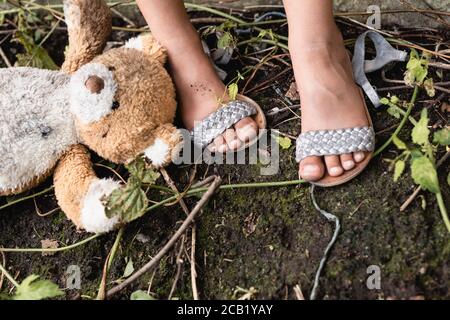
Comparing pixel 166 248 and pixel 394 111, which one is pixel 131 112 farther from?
pixel 394 111

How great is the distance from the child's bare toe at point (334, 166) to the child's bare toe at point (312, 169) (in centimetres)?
1

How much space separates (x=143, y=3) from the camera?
1.38 meters

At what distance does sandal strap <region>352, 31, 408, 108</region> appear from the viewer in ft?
4.51

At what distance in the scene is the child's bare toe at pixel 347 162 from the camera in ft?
4.08

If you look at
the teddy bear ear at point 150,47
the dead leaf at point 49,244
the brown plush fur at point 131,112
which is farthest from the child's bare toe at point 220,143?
the dead leaf at point 49,244

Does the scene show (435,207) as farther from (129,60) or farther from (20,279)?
(20,279)

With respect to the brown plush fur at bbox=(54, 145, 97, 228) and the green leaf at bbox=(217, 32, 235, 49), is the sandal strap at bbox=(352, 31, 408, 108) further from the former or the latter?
the brown plush fur at bbox=(54, 145, 97, 228)

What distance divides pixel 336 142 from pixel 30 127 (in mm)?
707

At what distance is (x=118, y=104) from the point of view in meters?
1.28

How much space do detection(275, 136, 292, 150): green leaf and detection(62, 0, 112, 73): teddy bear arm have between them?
508 millimetres

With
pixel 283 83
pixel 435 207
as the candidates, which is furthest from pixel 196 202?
pixel 435 207

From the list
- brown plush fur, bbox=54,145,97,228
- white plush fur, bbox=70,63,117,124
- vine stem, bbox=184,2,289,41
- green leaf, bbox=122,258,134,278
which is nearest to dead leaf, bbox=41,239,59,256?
brown plush fur, bbox=54,145,97,228

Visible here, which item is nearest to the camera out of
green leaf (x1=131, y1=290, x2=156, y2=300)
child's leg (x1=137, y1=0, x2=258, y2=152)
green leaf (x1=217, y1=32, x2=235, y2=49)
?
green leaf (x1=131, y1=290, x2=156, y2=300)

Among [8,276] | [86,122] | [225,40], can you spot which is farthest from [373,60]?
[8,276]
